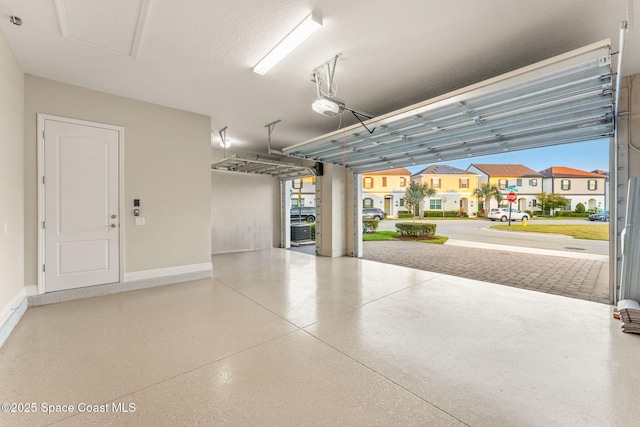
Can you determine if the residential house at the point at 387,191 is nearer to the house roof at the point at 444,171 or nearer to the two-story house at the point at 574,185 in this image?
the house roof at the point at 444,171

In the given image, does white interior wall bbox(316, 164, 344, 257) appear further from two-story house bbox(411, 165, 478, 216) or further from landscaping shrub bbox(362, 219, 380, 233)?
two-story house bbox(411, 165, 478, 216)

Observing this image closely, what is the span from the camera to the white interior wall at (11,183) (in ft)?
8.52

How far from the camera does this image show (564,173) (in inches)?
806

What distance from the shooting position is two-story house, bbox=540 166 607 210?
18234 millimetres

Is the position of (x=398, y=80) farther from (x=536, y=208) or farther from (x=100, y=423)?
(x=536, y=208)


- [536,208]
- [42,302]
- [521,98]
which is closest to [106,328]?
[42,302]

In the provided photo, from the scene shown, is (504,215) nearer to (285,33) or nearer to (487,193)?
(487,193)

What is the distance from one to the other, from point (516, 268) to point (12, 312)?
8.34m

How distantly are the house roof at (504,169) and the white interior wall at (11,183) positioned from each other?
28.8 m

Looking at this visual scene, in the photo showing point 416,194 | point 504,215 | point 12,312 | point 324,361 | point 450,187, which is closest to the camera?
point 324,361

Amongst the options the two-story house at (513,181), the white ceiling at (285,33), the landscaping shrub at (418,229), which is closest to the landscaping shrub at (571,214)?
the two-story house at (513,181)

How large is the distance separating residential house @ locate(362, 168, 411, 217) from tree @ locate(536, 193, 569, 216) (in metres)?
9.37

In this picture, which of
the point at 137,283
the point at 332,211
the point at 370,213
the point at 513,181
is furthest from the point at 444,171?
the point at 137,283

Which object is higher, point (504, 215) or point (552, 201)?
point (552, 201)
